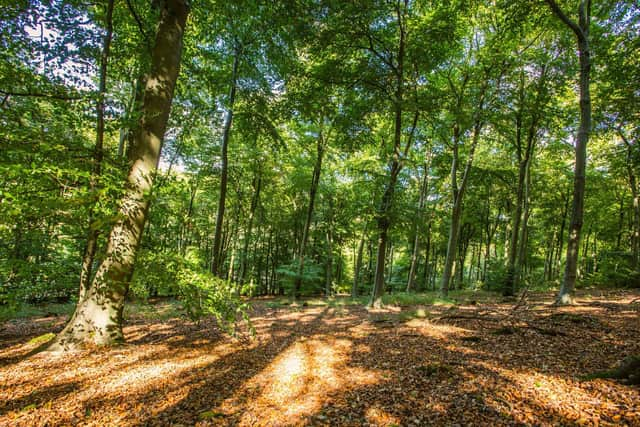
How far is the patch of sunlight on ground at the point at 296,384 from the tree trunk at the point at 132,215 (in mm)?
2598

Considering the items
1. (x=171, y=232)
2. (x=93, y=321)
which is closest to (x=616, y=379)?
(x=171, y=232)

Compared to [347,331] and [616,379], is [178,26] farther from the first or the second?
[616,379]

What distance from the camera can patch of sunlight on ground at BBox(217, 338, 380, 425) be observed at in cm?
307

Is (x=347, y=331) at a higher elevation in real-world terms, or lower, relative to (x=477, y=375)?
lower

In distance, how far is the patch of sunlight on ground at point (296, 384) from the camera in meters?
3.07

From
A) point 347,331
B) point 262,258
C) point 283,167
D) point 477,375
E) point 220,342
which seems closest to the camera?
point 477,375

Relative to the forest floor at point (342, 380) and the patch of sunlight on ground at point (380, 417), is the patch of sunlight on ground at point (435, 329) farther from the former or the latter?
the patch of sunlight on ground at point (380, 417)

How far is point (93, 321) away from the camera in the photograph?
4629 mm

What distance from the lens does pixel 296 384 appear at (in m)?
3.79

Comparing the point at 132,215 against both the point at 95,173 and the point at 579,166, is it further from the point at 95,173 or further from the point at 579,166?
the point at 579,166

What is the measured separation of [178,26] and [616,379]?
8209 mm

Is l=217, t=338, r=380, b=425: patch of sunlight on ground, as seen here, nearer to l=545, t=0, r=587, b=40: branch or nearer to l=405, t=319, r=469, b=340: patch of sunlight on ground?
l=405, t=319, r=469, b=340: patch of sunlight on ground

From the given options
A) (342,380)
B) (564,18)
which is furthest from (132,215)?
(564,18)

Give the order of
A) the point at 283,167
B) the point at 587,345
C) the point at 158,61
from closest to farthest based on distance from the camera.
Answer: the point at 587,345, the point at 158,61, the point at 283,167
